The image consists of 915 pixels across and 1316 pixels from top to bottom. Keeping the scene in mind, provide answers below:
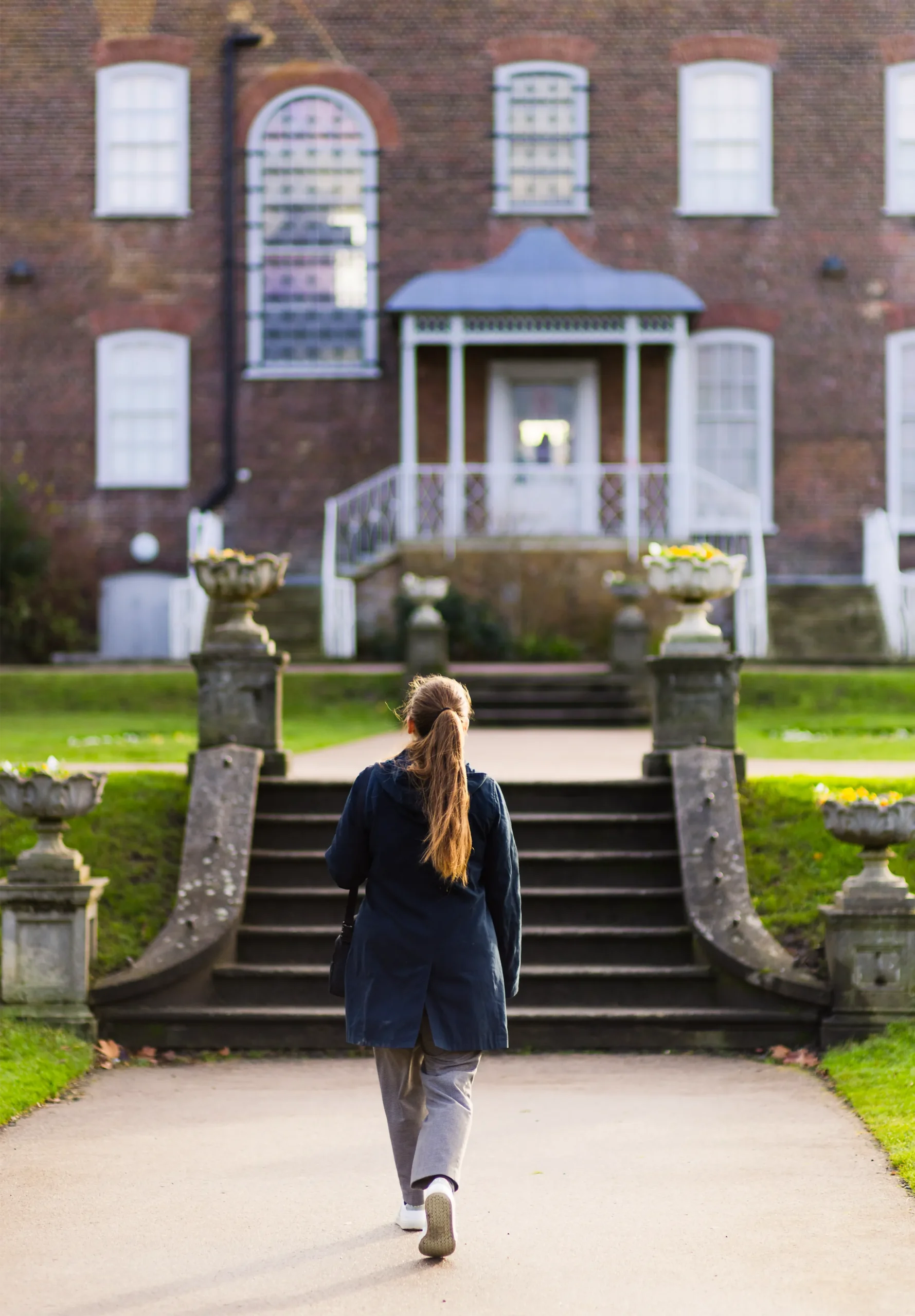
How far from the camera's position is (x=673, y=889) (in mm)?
8977

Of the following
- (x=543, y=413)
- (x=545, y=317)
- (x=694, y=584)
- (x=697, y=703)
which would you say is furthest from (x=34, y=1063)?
(x=543, y=413)

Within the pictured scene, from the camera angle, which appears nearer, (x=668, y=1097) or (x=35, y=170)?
(x=668, y=1097)

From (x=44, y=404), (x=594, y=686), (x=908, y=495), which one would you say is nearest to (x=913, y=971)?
(x=594, y=686)

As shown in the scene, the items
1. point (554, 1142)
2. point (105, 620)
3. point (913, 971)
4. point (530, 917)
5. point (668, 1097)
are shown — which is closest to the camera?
point (554, 1142)

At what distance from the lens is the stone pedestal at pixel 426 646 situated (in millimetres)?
17219

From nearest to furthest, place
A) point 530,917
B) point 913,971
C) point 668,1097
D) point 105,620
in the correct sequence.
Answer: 1. point 668,1097
2. point 913,971
3. point 530,917
4. point 105,620

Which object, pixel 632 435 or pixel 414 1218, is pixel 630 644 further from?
pixel 414 1218

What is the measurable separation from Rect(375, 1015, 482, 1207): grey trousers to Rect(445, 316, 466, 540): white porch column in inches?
620

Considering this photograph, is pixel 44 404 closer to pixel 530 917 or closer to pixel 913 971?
pixel 530 917

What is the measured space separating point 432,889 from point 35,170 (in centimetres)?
1988

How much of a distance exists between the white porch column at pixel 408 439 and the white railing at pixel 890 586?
5498 millimetres

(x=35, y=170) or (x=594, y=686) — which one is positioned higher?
(x=35, y=170)

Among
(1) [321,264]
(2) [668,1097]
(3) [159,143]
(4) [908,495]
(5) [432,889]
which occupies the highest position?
(3) [159,143]

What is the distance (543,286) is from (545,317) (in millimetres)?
405
